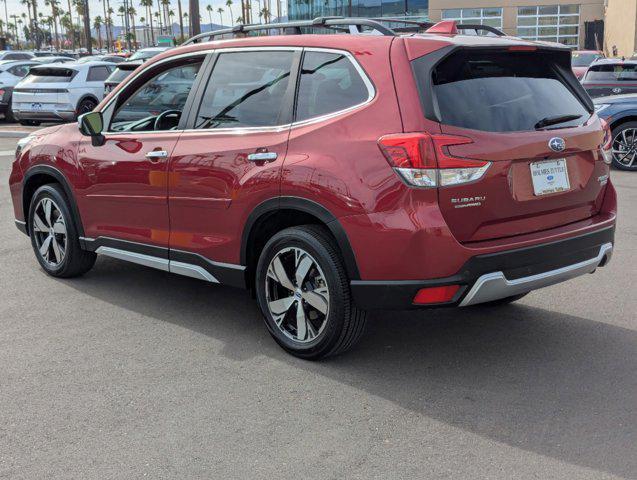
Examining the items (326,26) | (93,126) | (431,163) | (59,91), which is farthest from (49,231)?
(59,91)

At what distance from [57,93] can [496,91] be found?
16436 millimetres

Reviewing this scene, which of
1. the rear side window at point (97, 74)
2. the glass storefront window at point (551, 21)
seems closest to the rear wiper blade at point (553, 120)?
the rear side window at point (97, 74)

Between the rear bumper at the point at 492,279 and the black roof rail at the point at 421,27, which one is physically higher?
the black roof rail at the point at 421,27

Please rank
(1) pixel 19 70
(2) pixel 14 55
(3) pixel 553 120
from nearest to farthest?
(3) pixel 553 120 → (1) pixel 19 70 → (2) pixel 14 55

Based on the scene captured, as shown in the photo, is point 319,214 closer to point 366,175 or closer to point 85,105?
point 366,175

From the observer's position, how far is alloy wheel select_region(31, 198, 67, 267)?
20.2ft

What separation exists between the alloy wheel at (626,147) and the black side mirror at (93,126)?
8.91 m

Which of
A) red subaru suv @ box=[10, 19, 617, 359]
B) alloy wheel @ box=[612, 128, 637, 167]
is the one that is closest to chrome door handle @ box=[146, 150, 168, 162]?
red subaru suv @ box=[10, 19, 617, 359]

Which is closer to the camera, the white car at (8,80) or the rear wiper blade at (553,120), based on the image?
the rear wiper blade at (553,120)

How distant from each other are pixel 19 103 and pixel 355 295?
672 inches

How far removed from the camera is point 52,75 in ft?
62.8

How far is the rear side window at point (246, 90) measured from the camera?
15.1 feet

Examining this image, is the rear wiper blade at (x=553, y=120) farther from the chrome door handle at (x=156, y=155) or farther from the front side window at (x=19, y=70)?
the front side window at (x=19, y=70)

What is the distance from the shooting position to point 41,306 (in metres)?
5.62
